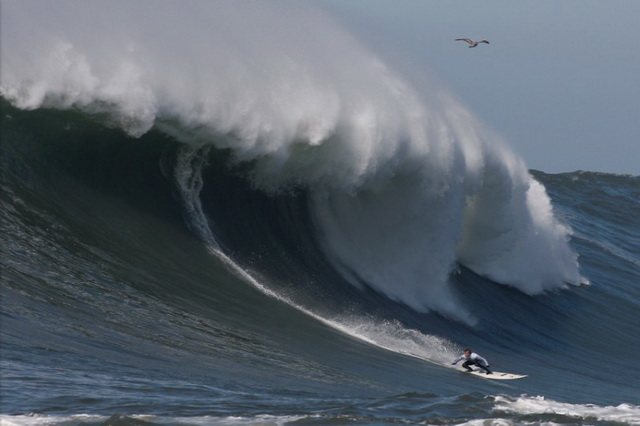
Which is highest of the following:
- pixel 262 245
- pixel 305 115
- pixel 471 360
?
pixel 305 115

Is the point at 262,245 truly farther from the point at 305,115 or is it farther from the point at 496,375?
the point at 496,375

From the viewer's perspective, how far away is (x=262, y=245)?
56.7 ft

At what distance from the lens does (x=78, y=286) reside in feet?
43.7

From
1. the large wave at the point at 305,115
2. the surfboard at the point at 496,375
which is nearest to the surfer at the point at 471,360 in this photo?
the surfboard at the point at 496,375

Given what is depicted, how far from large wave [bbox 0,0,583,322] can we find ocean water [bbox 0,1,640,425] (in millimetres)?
40

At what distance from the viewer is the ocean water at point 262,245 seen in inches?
458

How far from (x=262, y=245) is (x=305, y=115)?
245 cm

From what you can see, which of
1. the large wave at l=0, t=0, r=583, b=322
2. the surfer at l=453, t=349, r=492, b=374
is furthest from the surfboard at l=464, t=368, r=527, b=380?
the large wave at l=0, t=0, r=583, b=322

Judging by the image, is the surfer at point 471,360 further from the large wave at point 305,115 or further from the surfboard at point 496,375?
the large wave at point 305,115

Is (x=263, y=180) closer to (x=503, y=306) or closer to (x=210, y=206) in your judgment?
(x=210, y=206)

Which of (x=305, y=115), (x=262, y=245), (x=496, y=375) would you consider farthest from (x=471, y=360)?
(x=305, y=115)

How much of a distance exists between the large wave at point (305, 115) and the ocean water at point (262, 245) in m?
0.04

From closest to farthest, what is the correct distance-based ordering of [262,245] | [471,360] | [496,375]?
[471,360], [496,375], [262,245]

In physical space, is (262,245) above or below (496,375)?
above
